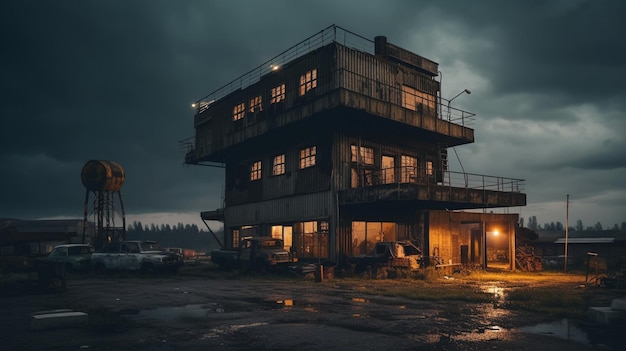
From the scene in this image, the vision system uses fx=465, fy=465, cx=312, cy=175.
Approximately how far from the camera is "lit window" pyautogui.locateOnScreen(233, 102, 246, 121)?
1280 inches

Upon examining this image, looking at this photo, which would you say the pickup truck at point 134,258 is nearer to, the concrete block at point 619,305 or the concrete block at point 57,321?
the concrete block at point 57,321

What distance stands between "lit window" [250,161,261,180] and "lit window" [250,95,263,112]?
3663 mm

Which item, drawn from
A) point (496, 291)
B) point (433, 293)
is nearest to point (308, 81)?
point (433, 293)

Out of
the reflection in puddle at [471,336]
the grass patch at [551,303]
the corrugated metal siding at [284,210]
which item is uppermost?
the corrugated metal siding at [284,210]

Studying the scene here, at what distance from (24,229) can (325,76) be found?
86.7 metres

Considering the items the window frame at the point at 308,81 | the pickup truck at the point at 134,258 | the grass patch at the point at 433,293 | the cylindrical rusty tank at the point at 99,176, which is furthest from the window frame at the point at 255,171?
the grass patch at the point at 433,293

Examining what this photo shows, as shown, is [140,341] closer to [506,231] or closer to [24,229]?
[506,231]

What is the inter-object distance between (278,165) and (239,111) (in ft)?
19.0

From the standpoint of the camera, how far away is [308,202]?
87.9 ft

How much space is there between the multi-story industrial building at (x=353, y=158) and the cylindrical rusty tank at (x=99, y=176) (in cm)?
1308

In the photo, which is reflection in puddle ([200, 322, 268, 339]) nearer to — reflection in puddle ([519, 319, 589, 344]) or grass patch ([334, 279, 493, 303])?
reflection in puddle ([519, 319, 589, 344])

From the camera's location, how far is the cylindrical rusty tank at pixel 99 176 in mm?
39656

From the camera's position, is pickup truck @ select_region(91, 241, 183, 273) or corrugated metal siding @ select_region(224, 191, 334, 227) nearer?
pickup truck @ select_region(91, 241, 183, 273)

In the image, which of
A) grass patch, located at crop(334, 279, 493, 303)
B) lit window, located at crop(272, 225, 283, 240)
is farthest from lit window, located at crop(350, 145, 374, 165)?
grass patch, located at crop(334, 279, 493, 303)
